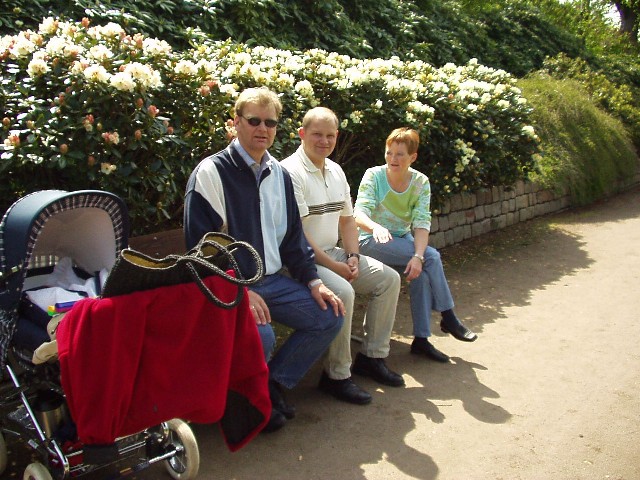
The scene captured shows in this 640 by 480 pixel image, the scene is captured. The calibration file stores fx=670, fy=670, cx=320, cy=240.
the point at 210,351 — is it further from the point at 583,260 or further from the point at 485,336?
the point at 583,260

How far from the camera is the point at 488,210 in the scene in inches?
360

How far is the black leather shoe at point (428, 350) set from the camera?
16.1ft

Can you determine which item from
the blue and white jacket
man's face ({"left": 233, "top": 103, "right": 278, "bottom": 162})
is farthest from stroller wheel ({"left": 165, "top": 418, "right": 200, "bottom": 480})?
man's face ({"left": 233, "top": 103, "right": 278, "bottom": 162})

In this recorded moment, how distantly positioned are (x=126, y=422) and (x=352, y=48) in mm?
8280

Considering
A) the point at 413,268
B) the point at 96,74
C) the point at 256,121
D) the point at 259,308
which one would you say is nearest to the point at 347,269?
the point at 413,268

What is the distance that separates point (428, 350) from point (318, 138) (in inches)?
70.8

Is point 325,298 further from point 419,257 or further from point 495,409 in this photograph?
point 495,409

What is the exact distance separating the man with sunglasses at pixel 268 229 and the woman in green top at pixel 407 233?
0.93 metres

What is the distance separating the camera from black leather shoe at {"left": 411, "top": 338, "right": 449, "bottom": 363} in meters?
4.91

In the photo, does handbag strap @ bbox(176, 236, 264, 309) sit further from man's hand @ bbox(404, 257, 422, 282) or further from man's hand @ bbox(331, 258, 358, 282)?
man's hand @ bbox(404, 257, 422, 282)

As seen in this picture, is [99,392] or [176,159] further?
[176,159]

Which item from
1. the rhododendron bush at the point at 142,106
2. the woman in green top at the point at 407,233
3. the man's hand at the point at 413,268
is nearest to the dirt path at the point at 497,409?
the woman in green top at the point at 407,233

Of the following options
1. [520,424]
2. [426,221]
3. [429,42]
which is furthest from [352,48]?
[520,424]

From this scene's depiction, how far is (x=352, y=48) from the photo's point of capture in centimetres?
995
